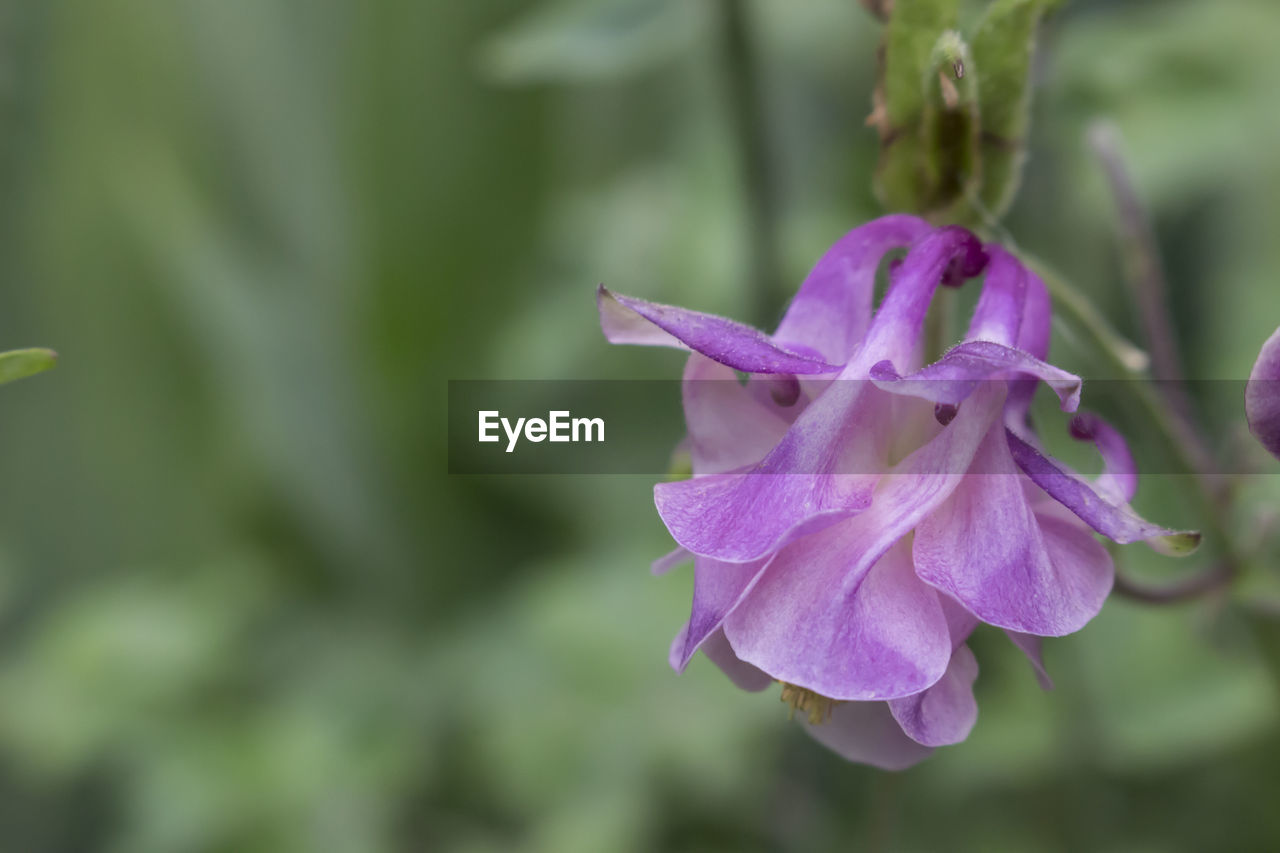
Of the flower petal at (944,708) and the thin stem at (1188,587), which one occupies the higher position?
the flower petal at (944,708)

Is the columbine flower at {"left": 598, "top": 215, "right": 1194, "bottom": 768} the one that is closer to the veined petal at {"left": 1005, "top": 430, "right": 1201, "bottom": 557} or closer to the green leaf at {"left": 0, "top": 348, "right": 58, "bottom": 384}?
the veined petal at {"left": 1005, "top": 430, "right": 1201, "bottom": 557}

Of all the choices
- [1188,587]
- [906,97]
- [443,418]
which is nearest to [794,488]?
[906,97]

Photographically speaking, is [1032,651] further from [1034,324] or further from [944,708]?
[1034,324]

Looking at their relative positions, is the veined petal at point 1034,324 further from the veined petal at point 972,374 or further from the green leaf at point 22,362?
the green leaf at point 22,362

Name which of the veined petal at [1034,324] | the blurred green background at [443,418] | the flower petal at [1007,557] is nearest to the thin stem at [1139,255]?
the blurred green background at [443,418]

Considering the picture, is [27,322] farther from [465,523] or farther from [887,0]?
[887,0]

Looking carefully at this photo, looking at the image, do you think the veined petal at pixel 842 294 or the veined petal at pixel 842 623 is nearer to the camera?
the veined petal at pixel 842 623

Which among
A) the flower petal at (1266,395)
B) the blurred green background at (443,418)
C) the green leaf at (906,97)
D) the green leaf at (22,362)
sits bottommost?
the blurred green background at (443,418)

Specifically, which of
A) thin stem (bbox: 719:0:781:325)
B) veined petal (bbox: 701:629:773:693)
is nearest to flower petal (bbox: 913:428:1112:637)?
veined petal (bbox: 701:629:773:693)

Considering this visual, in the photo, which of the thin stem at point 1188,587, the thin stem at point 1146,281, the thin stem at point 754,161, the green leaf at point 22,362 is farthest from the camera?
the thin stem at point 754,161
